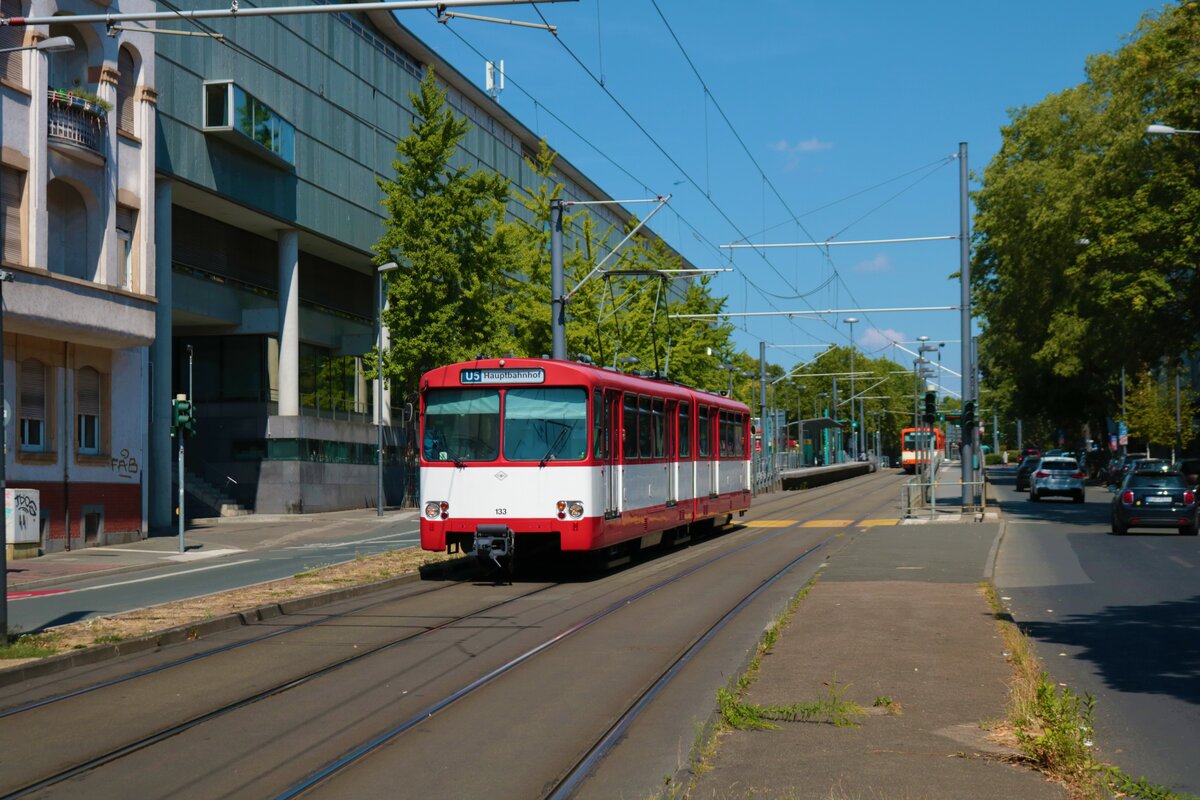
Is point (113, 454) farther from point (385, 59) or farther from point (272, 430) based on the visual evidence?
point (385, 59)

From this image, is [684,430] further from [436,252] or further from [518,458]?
[436,252]

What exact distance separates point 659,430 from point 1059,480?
29.7 m

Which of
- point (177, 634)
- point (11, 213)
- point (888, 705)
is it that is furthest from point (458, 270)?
point (888, 705)

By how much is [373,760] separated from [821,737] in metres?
2.59

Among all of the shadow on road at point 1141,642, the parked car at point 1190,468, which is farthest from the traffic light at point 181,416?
the parked car at point 1190,468

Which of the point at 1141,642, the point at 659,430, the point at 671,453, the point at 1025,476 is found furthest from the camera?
the point at 1025,476

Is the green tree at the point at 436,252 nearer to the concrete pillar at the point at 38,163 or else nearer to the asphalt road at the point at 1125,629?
the concrete pillar at the point at 38,163

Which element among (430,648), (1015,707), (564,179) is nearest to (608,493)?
(430,648)

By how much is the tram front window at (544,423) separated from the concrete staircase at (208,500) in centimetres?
2579

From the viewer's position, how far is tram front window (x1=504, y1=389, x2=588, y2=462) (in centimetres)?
1905

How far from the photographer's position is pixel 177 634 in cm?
1339

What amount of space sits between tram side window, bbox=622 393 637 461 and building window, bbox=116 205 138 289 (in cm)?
1433

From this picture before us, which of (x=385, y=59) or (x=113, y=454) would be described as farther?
(x=385, y=59)

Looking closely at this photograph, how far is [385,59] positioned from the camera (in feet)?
167
